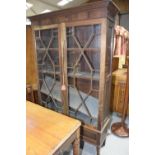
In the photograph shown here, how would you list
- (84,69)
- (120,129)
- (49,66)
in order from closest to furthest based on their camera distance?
(84,69) → (49,66) → (120,129)

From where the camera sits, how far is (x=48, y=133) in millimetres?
1083

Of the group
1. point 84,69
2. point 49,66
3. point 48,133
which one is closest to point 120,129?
point 84,69

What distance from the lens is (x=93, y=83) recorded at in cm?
177

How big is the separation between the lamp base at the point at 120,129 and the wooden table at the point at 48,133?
118 centimetres

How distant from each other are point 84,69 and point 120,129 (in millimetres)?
1208

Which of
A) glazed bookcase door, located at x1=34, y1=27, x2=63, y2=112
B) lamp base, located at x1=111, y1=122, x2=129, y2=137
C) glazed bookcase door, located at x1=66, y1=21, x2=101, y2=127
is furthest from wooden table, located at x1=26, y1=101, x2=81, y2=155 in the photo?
lamp base, located at x1=111, y1=122, x2=129, y2=137

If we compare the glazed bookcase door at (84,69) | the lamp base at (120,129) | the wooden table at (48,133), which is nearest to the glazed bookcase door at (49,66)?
the glazed bookcase door at (84,69)

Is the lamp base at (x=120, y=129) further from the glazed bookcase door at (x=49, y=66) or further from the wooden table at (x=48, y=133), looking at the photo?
the wooden table at (x=48, y=133)

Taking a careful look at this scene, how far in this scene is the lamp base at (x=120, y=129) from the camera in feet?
7.38

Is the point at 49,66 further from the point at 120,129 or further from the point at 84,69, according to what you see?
the point at 120,129

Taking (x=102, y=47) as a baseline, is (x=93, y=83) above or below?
below
